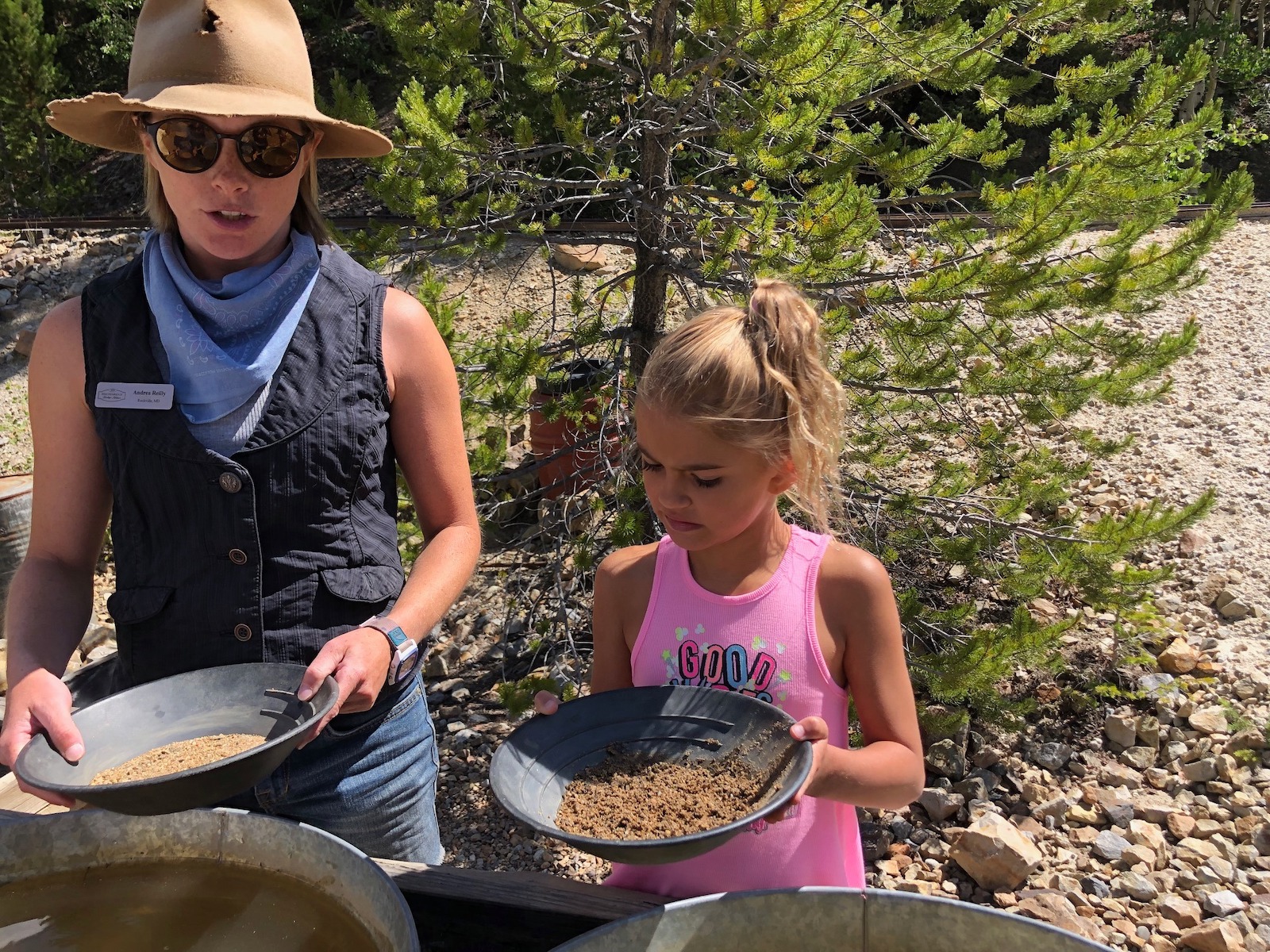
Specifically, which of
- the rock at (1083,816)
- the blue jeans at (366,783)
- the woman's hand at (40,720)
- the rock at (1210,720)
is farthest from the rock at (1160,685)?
the woman's hand at (40,720)

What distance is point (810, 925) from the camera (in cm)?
113

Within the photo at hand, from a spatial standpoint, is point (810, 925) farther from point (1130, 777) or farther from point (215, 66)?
point (1130, 777)

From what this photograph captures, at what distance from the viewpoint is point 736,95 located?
3582 millimetres

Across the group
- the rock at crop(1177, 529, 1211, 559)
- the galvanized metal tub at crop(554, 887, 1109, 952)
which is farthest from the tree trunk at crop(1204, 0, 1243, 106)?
the galvanized metal tub at crop(554, 887, 1109, 952)

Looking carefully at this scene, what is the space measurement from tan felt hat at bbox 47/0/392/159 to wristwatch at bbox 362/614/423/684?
74cm

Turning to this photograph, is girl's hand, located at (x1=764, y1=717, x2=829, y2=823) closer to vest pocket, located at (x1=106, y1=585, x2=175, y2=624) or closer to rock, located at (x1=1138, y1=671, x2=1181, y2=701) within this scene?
vest pocket, located at (x1=106, y1=585, x2=175, y2=624)

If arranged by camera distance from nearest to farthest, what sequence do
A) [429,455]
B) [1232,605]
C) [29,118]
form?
[429,455], [1232,605], [29,118]

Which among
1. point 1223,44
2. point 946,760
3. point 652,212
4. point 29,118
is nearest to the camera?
point 946,760

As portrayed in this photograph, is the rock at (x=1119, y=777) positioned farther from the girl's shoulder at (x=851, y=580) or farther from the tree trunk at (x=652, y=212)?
the girl's shoulder at (x=851, y=580)

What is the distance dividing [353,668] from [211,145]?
77cm

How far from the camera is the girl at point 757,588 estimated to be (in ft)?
4.95

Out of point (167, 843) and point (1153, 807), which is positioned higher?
point (167, 843)

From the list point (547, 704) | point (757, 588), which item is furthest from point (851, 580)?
point (547, 704)

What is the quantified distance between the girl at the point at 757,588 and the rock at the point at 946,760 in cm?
215
